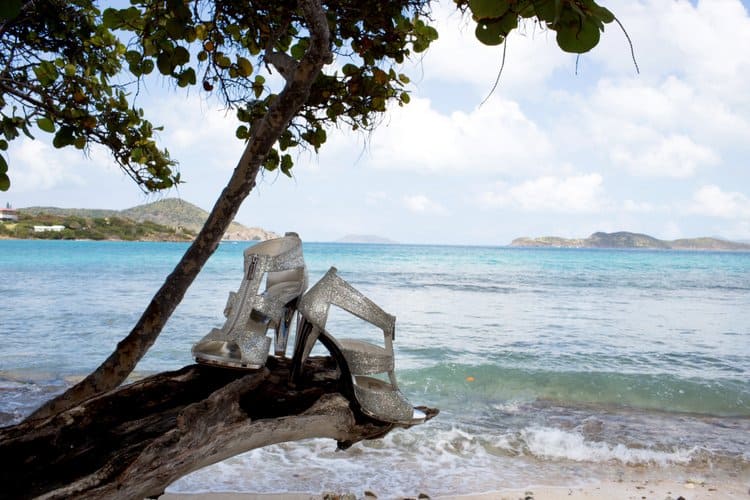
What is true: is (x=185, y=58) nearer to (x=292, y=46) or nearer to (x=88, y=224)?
(x=292, y=46)

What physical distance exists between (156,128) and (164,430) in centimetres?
230

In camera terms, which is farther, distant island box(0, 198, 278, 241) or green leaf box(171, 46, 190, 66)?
distant island box(0, 198, 278, 241)

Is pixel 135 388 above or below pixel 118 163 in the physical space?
below

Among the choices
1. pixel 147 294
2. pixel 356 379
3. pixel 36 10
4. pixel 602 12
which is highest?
pixel 36 10

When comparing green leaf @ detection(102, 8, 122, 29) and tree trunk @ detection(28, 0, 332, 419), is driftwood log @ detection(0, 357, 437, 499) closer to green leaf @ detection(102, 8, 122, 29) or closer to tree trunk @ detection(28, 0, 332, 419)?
tree trunk @ detection(28, 0, 332, 419)

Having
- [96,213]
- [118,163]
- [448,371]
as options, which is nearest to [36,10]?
Answer: [118,163]

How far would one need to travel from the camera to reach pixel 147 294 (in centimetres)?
1814

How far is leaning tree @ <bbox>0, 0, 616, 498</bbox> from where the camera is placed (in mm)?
1385

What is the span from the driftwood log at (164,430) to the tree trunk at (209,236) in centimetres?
59

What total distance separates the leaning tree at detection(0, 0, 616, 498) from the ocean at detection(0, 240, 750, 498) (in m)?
2.25

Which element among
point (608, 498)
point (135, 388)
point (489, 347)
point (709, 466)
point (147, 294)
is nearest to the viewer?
point (135, 388)

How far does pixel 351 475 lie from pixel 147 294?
15.5 metres

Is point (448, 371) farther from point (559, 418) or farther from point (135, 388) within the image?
point (135, 388)

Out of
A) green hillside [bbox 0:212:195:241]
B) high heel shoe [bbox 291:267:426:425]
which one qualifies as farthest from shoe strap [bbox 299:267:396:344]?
green hillside [bbox 0:212:195:241]
